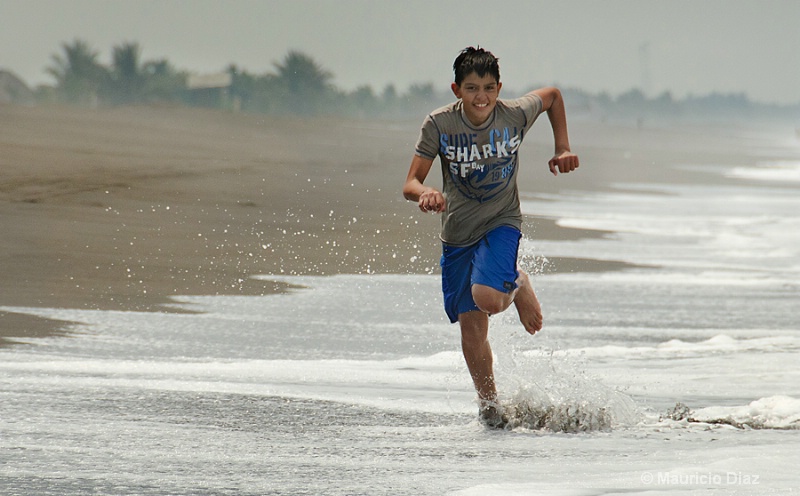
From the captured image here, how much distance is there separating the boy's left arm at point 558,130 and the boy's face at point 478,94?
13.6 inches

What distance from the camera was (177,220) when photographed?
13.3 metres

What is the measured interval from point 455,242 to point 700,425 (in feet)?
4.03

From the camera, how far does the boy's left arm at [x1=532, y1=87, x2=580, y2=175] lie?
511 cm

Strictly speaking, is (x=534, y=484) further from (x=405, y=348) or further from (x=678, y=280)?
(x=678, y=280)

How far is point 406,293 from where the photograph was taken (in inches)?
371

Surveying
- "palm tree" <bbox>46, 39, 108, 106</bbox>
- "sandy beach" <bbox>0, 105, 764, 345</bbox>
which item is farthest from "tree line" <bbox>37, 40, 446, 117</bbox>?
"sandy beach" <bbox>0, 105, 764, 345</bbox>

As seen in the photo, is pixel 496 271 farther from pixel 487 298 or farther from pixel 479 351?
pixel 479 351

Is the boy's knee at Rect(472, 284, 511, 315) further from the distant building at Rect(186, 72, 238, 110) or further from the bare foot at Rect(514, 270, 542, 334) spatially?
the distant building at Rect(186, 72, 238, 110)

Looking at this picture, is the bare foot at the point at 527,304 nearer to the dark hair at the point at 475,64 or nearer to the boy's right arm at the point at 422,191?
the boy's right arm at the point at 422,191

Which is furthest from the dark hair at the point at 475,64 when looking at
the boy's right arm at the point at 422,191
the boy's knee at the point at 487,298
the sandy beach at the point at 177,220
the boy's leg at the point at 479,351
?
the sandy beach at the point at 177,220

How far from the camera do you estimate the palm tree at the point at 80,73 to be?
102 metres

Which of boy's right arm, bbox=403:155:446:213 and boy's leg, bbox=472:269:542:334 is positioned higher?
boy's right arm, bbox=403:155:446:213

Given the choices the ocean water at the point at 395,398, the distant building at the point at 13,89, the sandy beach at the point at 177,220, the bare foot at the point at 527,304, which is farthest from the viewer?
the distant building at the point at 13,89

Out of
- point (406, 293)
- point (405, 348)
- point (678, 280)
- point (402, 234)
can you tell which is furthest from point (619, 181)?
point (405, 348)
